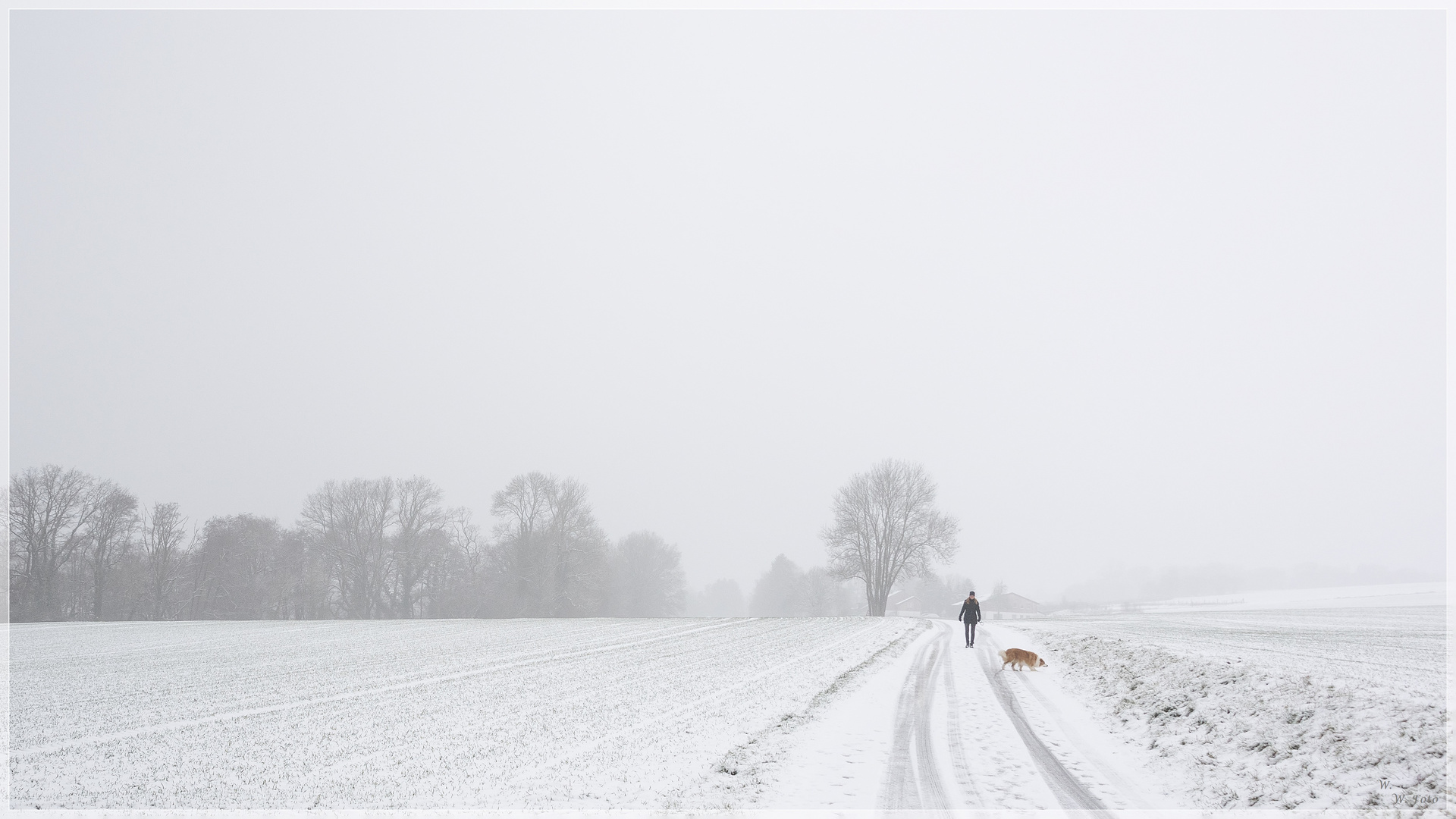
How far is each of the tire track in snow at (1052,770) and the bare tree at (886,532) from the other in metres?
49.9

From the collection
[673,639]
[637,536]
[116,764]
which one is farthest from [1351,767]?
[637,536]

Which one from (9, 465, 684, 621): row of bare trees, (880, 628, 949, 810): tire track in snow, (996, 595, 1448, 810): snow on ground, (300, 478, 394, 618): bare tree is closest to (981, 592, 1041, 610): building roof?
(9, 465, 684, 621): row of bare trees

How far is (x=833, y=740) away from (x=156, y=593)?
78997mm

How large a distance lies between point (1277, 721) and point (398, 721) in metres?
13.6

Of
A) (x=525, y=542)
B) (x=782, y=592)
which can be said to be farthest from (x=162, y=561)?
(x=782, y=592)

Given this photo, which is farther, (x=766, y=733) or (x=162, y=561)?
(x=162, y=561)

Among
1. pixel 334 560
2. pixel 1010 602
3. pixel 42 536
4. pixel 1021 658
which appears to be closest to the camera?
pixel 1021 658

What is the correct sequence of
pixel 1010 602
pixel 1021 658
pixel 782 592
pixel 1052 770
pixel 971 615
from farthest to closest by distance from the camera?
pixel 782 592
pixel 1010 602
pixel 971 615
pixel 1021 658
pixel 1052 770

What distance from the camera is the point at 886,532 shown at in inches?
2549

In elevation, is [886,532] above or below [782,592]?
above

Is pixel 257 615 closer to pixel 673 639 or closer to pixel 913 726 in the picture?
pixel 673 639

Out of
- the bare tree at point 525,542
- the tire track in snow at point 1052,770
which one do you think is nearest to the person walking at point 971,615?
the tire track in snow at point 1052,770

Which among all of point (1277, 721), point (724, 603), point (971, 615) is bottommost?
point (724, 603)

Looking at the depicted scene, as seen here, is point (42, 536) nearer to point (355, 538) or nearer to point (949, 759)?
point (355, 538)
